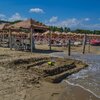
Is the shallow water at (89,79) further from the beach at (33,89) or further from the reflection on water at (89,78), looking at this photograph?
the beach at (33,89)

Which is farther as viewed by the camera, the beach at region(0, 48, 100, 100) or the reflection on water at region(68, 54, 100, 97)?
the reflection on water at region(68, 54, 100, 97)

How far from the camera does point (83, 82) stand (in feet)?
36.6

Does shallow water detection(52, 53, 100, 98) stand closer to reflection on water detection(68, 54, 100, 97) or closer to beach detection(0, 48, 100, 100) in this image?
reflection on water detection(68, 54, 100, 97)

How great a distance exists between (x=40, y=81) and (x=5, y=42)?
16090 millimetres

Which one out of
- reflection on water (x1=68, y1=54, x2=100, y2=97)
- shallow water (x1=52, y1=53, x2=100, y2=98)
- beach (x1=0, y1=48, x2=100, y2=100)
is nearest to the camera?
beach (x1=0, y1=48, x2=100, y2=100)

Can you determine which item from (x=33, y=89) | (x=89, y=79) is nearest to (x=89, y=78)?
(x=89, y=79)

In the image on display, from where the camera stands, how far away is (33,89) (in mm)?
9180

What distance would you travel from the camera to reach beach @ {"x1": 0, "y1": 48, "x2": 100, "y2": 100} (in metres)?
Answer: 8.30

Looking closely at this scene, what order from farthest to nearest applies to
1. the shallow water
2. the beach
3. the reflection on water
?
the reflection on water → the shallow water → the beach

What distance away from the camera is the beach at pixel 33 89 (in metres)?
8.30

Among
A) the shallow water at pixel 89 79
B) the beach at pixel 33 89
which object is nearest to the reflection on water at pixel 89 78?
the shallow water at pixel 89 79

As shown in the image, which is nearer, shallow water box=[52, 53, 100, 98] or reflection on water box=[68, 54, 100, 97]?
shallow water box=[52, 53, 100, 98]

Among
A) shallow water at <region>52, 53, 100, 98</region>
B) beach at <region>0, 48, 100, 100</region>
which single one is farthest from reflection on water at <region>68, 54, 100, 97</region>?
beach at <region>0, 48, 100, 100</region>

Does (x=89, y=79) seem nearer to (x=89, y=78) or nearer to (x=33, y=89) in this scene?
(x=89, y=78)
